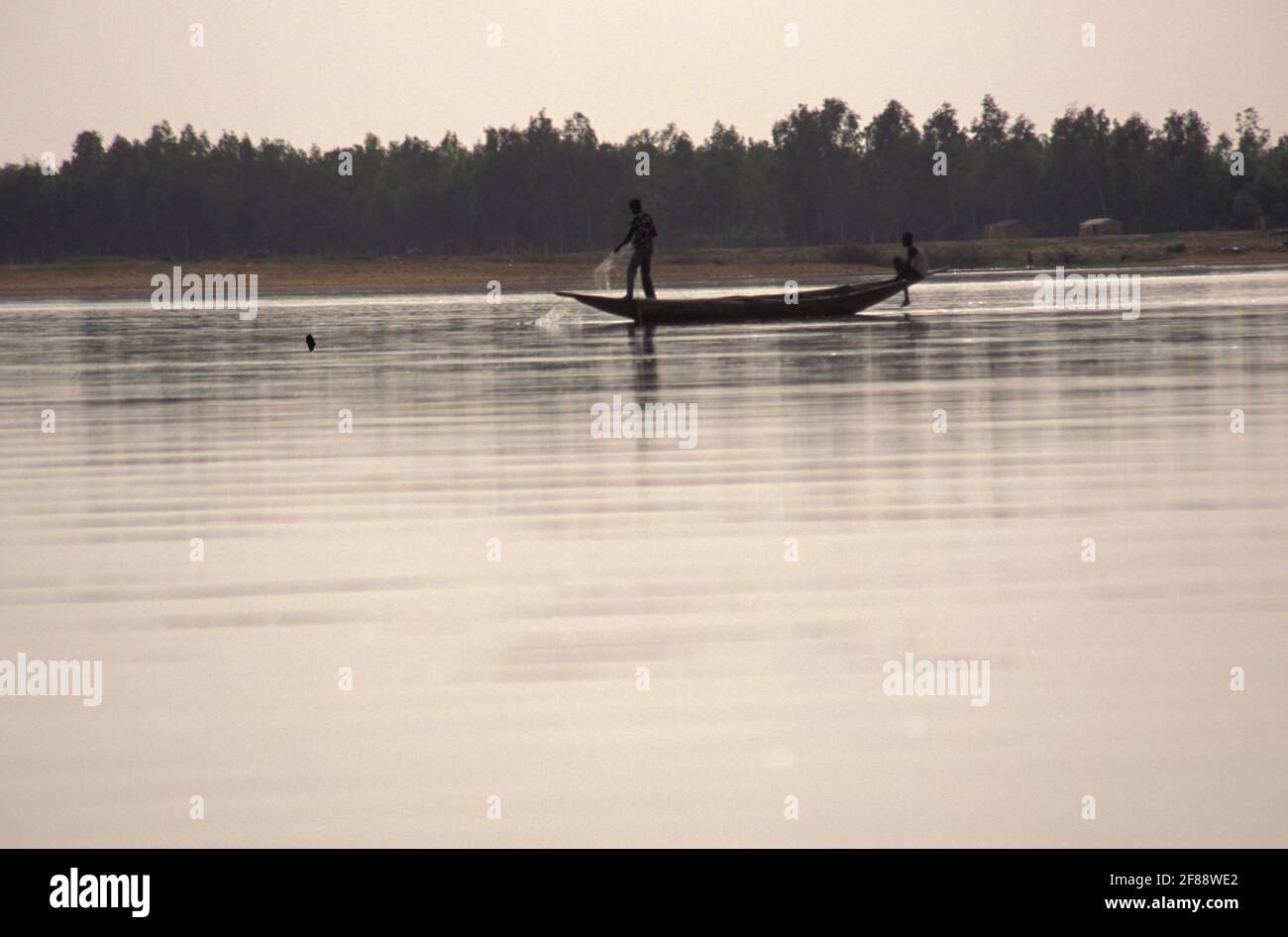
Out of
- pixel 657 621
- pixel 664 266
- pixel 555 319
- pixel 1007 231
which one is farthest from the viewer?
pixel 1007 231

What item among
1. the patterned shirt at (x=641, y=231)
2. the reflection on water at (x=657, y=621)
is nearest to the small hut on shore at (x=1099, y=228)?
the patterned shirt at (x=641, y=231)

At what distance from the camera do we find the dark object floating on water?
40062 millimetres

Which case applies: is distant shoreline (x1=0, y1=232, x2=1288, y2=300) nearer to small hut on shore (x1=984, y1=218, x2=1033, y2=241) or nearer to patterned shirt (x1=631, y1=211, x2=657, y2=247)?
small hut on shore (x1=984, y1=218, x2=1033, y2=241)

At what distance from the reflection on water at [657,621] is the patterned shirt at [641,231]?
1920cm

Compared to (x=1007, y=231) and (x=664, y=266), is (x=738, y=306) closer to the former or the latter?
(x=664, y=266)

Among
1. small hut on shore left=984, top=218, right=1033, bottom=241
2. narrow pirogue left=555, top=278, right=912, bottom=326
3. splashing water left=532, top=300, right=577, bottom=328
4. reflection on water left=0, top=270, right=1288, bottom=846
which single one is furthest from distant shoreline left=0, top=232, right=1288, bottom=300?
reflection on water left=0, top=270, right=1288, bottom=846

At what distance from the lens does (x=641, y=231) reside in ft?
130

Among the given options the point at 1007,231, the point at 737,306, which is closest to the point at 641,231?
the point at 737,306

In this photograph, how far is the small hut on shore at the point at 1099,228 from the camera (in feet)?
597

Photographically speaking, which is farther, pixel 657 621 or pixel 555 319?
pixel 555 319

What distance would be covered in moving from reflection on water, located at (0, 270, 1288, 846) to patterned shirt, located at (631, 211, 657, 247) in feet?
63.0

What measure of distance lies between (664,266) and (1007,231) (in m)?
61.4

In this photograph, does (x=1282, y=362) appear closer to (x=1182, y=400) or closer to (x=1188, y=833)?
(x=1182, y=400)
